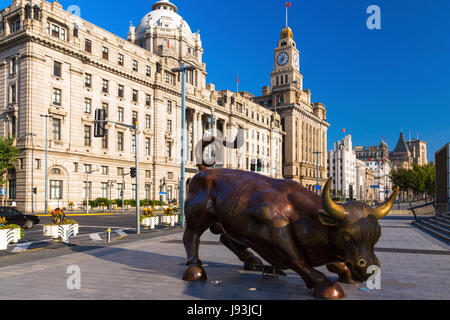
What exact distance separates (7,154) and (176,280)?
3660 cm

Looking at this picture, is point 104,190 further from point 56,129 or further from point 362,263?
point 362,263

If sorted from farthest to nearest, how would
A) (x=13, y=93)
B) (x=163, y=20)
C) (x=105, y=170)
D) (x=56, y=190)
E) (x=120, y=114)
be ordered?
(x=163, y=20) → (x=120, y=114) → (x=105, y=170) → (x=56, y=190) → (x=13, y=93)

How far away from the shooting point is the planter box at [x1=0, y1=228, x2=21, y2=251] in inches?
488

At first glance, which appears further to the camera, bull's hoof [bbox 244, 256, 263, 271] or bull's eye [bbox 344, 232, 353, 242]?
bull's hoof [bbox 244, 256, 263, 271]

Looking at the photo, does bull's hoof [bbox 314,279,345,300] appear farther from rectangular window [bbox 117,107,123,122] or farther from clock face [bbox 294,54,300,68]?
clock face [bbox 294,54,300,68]

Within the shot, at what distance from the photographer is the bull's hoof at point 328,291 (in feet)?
19.9

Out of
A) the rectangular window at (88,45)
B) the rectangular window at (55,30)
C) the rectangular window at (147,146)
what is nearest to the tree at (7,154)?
the rectangular window at (55,30)

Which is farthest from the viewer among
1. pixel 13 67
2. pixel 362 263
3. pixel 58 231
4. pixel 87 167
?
pixel 87 167

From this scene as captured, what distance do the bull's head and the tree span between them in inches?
1534

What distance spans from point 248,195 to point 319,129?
117m

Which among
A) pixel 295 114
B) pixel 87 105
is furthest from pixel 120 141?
pixel 295 114

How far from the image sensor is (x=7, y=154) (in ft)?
123

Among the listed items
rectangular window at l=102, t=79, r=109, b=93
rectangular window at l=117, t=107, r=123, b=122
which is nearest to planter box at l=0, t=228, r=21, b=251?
rectangular window at l=102, t=79, r=109, b=93
